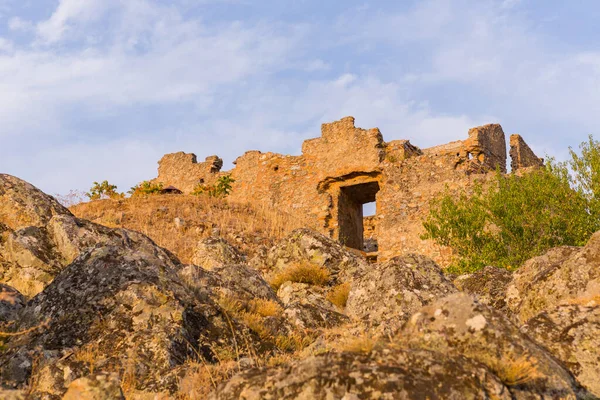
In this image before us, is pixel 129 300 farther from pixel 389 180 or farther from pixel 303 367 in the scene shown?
pixel 389 180

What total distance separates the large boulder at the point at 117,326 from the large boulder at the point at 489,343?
2357 mm

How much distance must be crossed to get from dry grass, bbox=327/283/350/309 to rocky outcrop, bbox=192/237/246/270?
10.0 feet

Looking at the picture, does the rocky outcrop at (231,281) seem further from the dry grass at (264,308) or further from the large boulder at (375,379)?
the large boulder at (375,379)

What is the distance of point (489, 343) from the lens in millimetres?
4152

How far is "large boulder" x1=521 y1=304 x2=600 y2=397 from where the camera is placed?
4.66m

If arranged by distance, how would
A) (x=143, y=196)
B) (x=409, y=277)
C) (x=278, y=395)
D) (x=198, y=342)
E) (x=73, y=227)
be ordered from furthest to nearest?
1. (x=143, y=196)
2. (x=73, y=227)
3. (x=409, y=277)
4. (x=198, y=342)
5. (x=278, y=395)

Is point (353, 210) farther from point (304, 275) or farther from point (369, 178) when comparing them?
point (304, 275)

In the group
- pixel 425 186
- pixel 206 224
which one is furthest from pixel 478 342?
pixel 425 186

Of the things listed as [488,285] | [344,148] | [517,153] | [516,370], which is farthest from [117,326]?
[517,153]

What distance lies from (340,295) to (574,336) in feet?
19.5

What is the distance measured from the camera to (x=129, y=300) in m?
7.12

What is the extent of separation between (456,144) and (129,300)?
1875cm

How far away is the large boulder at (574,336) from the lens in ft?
15.3

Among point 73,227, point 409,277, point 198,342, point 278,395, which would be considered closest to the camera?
point 278,395
